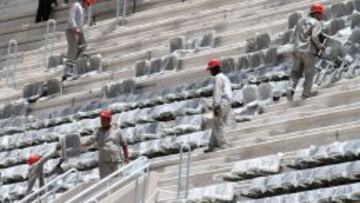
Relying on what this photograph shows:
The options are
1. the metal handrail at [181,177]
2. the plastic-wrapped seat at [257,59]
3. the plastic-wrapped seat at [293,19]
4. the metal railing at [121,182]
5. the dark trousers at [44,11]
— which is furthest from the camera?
the dark trousers at [44,11]

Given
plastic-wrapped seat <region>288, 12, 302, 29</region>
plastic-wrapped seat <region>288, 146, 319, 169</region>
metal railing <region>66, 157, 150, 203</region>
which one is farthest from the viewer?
plastic-wrapped seat <region>288, 12, 302, 29</region>

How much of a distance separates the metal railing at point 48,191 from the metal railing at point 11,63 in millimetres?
6491

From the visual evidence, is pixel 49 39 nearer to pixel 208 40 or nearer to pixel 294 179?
pixel 208 40

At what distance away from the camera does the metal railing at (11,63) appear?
2495 centimetres

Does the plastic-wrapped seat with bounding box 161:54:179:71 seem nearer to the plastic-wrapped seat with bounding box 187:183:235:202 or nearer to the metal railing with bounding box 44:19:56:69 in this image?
the metal railing with bounding box 44:19:56:69

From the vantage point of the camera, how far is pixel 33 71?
2505cm

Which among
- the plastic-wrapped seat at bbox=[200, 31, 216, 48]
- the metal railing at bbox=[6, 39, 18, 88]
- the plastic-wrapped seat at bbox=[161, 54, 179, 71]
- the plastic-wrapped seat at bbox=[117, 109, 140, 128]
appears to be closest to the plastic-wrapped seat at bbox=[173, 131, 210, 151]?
the plastic-wrapped seat at bbox=[117, 109, 140, 128]

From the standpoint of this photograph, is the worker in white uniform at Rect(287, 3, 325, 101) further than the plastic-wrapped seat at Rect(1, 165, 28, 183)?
No

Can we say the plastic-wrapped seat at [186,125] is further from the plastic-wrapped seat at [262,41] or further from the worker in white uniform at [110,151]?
the plastic-wrapped seat at [262,41]

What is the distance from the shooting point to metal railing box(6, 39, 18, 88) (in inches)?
982

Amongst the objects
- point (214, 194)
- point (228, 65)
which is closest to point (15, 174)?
point (228, 65)

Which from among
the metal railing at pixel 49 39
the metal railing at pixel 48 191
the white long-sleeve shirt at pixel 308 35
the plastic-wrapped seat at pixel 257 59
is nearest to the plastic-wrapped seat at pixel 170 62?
the plastic-wrapped seat at pixel 257 59

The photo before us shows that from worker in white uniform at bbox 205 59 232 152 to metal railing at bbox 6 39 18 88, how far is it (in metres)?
8.01

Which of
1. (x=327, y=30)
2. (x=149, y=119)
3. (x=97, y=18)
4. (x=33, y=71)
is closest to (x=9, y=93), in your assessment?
(x=33, y=71)
